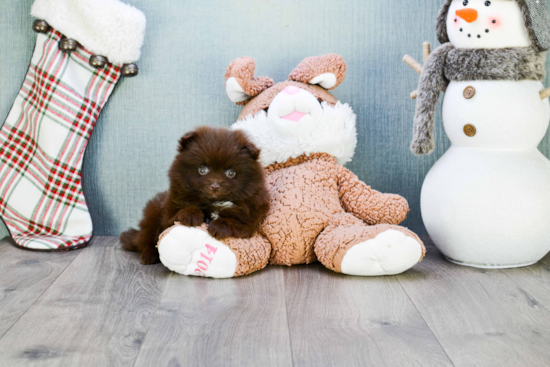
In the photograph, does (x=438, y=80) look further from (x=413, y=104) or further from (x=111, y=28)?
(x=111, y=28)

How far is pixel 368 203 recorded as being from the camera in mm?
1294

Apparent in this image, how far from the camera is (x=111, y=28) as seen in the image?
4.60 feet

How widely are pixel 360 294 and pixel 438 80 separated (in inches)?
22.4

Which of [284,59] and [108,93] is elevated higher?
[284,59]

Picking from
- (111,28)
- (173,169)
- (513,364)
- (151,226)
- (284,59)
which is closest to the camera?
(513,364)

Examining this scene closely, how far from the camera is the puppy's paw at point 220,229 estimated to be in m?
1.10

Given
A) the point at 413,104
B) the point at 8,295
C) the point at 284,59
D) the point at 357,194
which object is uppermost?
the point at 284,59

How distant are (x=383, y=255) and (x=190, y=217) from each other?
0.43m

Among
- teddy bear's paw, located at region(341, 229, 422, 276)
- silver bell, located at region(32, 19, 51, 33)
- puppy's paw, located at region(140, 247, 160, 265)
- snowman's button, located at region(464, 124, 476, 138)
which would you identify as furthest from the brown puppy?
silver bell, located at region(32, 19, 51, 33)

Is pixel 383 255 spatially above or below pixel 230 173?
below

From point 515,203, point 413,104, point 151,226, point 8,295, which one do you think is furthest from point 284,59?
point 8,295

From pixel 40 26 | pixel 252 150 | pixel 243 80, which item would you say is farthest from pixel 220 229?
pixel 40 26

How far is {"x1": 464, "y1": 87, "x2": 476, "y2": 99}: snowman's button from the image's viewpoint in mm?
1187

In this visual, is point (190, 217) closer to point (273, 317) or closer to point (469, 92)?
point (273, 317)
